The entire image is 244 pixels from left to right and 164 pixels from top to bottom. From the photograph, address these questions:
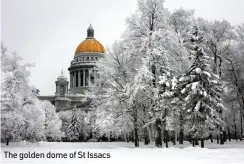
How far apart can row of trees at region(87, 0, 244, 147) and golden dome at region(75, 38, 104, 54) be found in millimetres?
105247

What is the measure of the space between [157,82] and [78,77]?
106m

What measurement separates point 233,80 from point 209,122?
12702 millimetres

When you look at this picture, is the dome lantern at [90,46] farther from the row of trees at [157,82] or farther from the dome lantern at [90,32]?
the row of trees at [157,82]

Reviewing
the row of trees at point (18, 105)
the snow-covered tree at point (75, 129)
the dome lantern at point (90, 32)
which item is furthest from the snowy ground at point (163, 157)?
the dome lantern at point (90, 32)

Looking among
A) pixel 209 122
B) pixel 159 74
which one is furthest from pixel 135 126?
pixel 209 122

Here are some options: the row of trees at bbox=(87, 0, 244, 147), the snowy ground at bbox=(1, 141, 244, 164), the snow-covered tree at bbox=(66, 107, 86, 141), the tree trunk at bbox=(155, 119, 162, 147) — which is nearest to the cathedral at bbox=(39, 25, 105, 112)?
the snow-covered tree at bbox=(66, 107, 86, 141)

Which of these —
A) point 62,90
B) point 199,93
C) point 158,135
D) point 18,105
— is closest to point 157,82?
point 199,93

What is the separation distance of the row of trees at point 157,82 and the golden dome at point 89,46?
105m

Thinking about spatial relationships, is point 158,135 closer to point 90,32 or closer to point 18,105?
point 18,105

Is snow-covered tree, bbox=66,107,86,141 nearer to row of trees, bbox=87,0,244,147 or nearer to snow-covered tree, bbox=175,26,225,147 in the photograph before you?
row of trees, bbox=87,0,244,147

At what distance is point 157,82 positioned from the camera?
2662 cm

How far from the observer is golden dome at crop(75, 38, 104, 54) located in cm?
13712

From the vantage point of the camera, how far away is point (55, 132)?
75562 mm

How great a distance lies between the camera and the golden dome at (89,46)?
137125 millimetres
